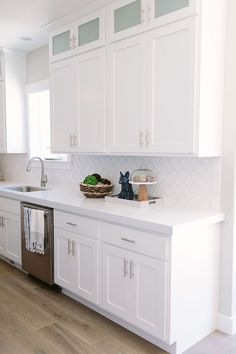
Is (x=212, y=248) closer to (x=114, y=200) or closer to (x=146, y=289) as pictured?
(x=146, y=289)

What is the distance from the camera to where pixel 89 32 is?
114 inches

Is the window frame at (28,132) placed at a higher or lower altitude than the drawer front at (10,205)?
higher

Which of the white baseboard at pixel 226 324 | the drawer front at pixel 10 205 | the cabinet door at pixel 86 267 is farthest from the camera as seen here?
the drawer front at pixel 10 205

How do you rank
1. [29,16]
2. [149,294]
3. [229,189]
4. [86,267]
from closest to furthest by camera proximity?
[149,294] → [229,189] → [86,267] → [29,16]

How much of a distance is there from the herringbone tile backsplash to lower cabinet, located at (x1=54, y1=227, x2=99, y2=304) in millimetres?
672

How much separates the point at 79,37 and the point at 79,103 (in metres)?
0.59

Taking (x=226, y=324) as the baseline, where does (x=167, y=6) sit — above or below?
above

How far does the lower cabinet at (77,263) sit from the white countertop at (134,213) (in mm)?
234

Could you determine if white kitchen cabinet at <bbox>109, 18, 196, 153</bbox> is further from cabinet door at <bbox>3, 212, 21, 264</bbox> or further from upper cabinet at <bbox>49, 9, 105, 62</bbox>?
cabinet door at <bbox>3, 212, 21, 264</bbox>

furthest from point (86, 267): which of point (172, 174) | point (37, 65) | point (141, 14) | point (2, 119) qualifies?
point (37, 65)

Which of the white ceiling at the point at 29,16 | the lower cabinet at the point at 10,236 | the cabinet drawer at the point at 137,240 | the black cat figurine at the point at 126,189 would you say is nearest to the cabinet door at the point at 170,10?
the white ceiling at the point at 29,16

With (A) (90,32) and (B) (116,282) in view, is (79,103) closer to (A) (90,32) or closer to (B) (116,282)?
(A) (90,32)

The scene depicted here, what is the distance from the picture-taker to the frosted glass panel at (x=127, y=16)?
2.45m

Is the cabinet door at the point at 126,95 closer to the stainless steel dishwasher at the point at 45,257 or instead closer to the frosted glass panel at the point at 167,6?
the frosted glass panel at the point at 167,6
